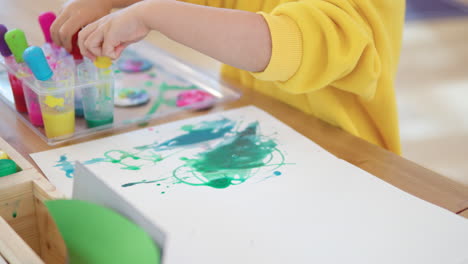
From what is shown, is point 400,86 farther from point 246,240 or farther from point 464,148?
point 246,240

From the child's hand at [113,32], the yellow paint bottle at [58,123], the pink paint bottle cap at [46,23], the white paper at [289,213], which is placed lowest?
the white paper at [289,213]

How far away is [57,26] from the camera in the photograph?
0.68m

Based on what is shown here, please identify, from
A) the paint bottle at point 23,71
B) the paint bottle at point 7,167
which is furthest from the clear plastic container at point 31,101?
the paint bottle at point 7,167

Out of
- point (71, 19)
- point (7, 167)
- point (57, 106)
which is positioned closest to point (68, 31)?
point (71, 19)

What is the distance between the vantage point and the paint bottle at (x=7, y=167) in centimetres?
46

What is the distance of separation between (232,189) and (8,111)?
0.33 m

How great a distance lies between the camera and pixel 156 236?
0.29m

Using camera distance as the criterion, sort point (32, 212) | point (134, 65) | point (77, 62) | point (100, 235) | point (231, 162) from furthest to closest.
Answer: point (134, 65) → point (77, 62) → point (231, 162) → point (32, 212) → point (100, 235)

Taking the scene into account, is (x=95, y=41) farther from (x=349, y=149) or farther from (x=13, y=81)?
(x=349, y=149)

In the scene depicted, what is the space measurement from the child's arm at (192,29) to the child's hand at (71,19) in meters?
0.06

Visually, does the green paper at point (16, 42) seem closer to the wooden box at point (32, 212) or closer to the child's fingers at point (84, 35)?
the child's fingers at point (84, 35)

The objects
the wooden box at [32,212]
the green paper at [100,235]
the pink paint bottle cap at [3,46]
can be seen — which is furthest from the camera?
the pink paint bottle cap at [3,46]

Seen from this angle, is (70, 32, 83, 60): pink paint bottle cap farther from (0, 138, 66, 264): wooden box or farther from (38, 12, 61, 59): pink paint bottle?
(0, 138, 66, 264): wooden box

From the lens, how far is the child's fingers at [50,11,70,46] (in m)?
0.68
